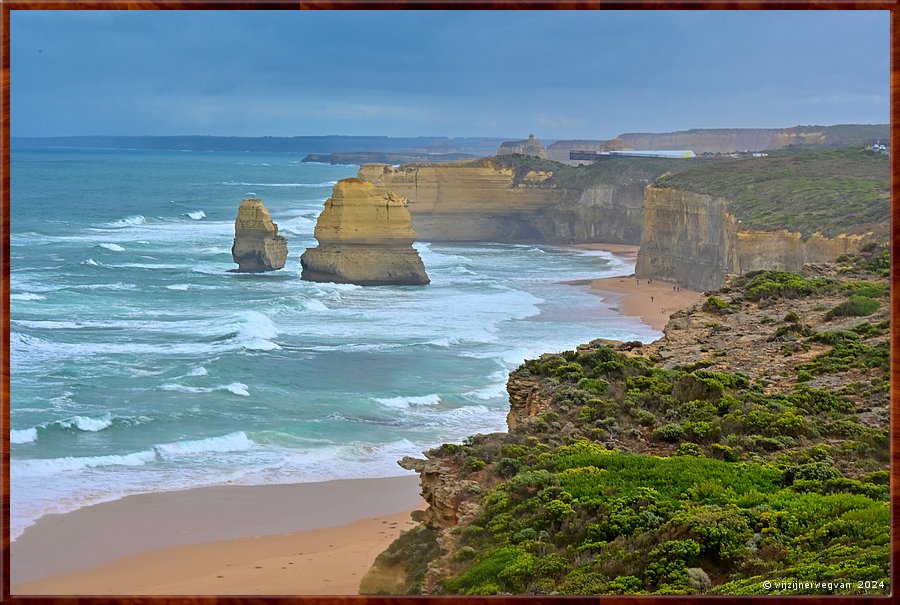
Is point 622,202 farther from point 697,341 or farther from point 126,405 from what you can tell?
point 697,341

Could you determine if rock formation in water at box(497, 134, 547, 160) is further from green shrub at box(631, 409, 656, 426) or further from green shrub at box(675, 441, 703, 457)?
green shrub at box(675, 441, 703, 457)

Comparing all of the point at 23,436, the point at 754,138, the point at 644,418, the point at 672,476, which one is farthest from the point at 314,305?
the point at 754,138

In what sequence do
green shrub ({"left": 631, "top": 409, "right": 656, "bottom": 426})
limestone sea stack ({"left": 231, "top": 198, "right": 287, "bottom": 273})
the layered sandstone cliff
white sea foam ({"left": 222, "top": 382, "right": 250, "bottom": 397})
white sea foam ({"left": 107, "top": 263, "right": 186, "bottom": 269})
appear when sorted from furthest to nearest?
the layered sandstone cliff → white sea foam ({"left": 107, "top": 263, "right": 186, "bottom": 269}) → limestone sea stack ({"left": 231, "top": 198, "right": 287, "bottom": 273}) → white sea foam ({"left": 222, "top": 382, "right": 250, "bottom": 397}) → green shrub ({"left": 631, "top": 409, "right": 656, "bottom": 426})

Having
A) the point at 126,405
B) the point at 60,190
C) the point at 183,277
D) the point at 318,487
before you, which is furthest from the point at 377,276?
the point at 60,190

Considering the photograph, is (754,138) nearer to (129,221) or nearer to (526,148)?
(526,148)

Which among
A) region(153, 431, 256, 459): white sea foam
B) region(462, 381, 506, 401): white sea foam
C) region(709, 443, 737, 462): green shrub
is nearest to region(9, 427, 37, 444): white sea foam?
region(153, 431, 256, 459): white sea foam

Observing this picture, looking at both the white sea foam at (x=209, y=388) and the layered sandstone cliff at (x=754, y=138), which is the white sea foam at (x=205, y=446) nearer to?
the white sea foam at (x=209, y=388)
